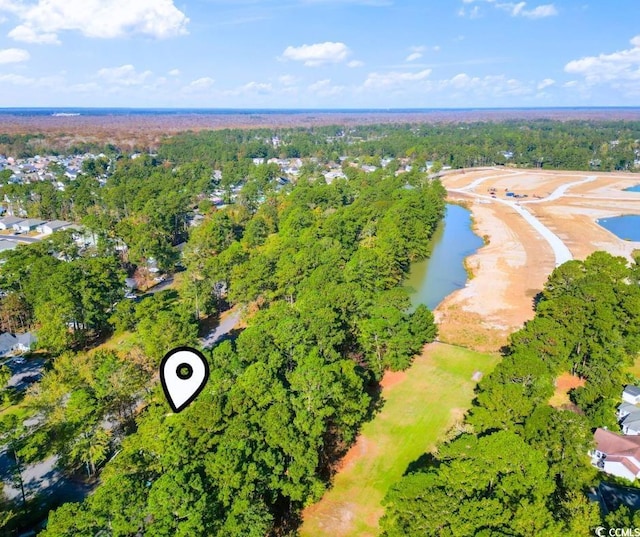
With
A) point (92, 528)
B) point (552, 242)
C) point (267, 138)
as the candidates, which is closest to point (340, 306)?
point (92, 528)

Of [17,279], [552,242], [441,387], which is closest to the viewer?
[441,387]

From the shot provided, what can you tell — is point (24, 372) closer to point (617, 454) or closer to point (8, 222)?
point (617, 454)

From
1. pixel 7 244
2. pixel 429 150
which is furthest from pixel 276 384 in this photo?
pixel 429 150

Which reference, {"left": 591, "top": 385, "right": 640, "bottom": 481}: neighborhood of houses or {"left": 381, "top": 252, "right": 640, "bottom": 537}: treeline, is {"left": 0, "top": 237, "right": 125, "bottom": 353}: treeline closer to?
{"left": 381, "top": 252, "right": 640, "bottom": 537}: treeline

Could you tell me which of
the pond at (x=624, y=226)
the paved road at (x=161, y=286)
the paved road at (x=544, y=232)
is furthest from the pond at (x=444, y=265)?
the paved road at (x=161, y=286)

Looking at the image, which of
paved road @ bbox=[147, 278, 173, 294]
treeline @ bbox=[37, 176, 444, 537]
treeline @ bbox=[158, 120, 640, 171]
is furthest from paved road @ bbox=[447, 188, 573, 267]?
paved road @ bbox=[147, 278, 173, 294]

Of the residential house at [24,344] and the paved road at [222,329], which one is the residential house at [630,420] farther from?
the residential house at [24,344]

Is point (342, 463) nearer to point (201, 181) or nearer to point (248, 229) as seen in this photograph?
point (248, 229)
